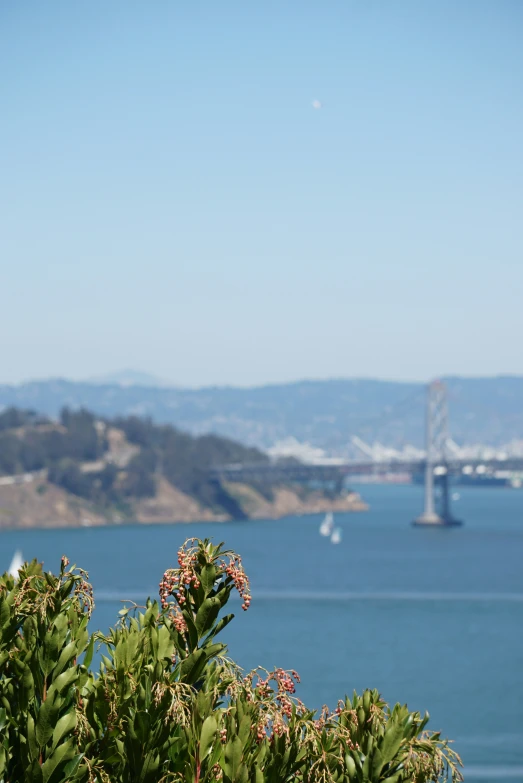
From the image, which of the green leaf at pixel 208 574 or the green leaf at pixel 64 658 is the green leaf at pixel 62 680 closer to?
the green leaf at pixel 64 658

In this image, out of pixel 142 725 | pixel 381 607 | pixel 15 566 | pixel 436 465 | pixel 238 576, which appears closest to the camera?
pixel 238 576

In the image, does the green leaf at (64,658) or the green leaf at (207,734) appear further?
the green leaf at (64,658)

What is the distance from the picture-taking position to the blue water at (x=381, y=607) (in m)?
29.2

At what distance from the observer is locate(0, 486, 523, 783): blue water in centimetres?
2916

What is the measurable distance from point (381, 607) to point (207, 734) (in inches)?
1627

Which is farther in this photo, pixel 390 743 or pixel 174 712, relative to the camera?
pixel 390 743

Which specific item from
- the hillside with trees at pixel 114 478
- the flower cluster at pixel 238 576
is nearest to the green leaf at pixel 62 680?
the flower cluster at pixel 238 576

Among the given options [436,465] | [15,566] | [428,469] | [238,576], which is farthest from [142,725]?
[436,465]

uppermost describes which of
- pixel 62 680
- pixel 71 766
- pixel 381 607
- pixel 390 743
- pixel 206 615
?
pixel 381 607

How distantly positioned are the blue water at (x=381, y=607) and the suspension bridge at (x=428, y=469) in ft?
10.1

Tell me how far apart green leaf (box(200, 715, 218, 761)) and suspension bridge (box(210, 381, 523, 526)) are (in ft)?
250

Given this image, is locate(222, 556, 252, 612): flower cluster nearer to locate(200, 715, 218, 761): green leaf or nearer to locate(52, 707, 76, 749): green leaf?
locate(200, 715, 218, 761): green leaf

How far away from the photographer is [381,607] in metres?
45.7

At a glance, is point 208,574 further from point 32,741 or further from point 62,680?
point 32,741
